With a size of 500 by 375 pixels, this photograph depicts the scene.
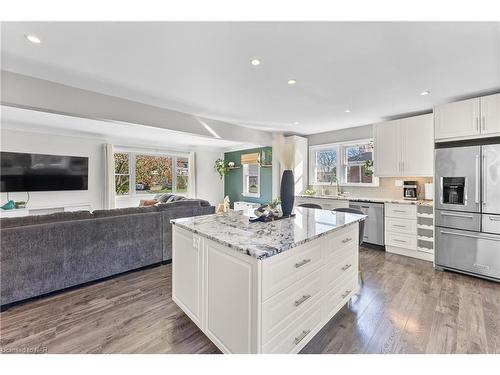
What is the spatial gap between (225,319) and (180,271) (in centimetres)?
71

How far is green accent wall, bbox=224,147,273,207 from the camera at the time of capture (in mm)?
6363

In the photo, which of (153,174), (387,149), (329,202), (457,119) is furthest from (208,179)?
(457,119)

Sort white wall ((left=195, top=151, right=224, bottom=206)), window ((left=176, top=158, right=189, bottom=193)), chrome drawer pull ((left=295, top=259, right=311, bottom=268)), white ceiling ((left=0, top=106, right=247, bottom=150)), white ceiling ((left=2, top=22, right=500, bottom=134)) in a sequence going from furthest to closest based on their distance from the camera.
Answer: white wall ((left=195, top=151, right=224, bottom=206))
window ((left=176, top=158, right=189, bottom=193))
white ceiling ((left=0, top=106, right=247, bottom=150))
white ceiling ((left=2, top=22, right=500, bottom=134))
chrome drawer pull ((left=295, top=259, right=311, bottom=268))

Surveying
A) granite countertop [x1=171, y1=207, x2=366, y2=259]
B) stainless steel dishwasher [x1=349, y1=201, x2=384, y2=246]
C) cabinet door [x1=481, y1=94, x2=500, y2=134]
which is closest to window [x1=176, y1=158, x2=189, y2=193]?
stainless steel dishwasher [x1=349, y1=201, x2=384, y2=246]

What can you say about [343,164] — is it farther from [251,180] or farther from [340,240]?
[340,240]

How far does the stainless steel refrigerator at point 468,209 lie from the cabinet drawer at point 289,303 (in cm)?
257

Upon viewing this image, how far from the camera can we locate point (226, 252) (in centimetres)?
144

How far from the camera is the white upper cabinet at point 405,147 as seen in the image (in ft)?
11.8

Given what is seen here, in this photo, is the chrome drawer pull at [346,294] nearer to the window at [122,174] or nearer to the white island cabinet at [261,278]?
the white island cabinet at [261,278]

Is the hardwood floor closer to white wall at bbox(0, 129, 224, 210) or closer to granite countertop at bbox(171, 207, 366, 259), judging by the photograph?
granite countertop at bbox(171, 207, 366, 259)

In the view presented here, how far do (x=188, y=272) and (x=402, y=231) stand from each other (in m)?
3.52

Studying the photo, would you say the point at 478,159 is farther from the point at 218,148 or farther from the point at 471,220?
the point at 218,148

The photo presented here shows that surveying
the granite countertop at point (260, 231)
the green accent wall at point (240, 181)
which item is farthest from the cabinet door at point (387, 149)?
the green accent wall at point (240, 181)

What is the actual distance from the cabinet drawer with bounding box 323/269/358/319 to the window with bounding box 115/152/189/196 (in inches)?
233
